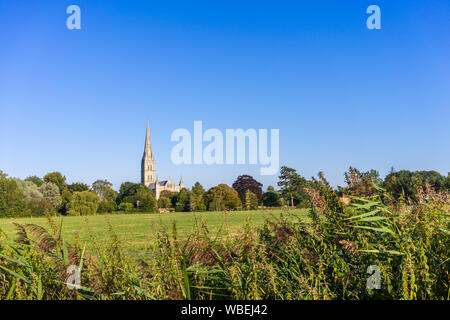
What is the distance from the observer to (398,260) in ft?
7.47

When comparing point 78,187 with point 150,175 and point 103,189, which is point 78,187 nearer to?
point 103,189

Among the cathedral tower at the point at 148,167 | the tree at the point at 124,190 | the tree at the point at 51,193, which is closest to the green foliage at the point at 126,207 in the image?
the tree at the point at 51,193

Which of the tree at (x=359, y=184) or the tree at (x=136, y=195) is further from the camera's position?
the tree at (x=136, y=195)

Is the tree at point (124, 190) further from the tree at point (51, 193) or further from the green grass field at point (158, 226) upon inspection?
the green grass field at point (158, 226)

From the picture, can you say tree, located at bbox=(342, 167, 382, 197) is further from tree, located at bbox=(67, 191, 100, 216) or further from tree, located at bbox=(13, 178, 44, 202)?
tree, located at bbox=(13, 178, 44, 202)

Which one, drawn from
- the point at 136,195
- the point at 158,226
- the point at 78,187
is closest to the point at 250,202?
the point at 158,226

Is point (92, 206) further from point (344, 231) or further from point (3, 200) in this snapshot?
point (344, 231)

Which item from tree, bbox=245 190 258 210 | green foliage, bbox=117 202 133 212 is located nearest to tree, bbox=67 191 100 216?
green foliage, bbox=117 202 133 212

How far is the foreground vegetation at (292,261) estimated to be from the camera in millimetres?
2158

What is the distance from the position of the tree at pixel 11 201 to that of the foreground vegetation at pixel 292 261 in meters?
67.5
